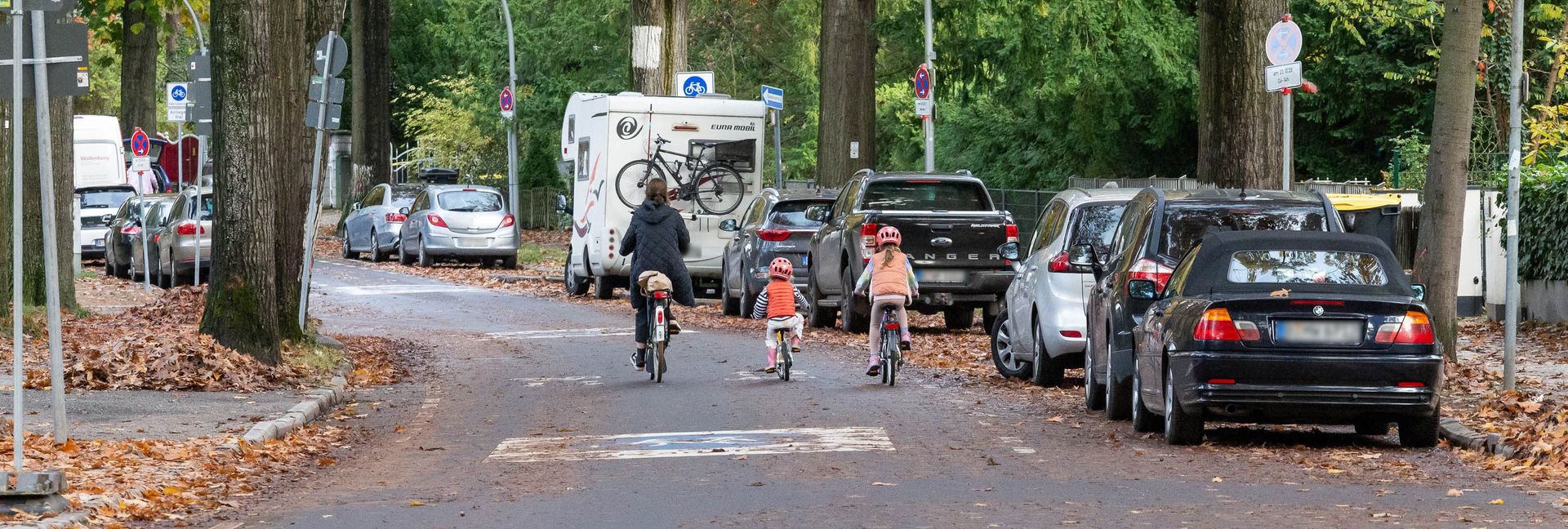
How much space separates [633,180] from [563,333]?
597 centimetres

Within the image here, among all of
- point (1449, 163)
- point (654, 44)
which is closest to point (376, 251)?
point (654, 44)

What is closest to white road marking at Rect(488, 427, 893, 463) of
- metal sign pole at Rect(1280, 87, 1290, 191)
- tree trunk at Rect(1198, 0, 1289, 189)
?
metal sign pole at Rect(1280, 87, 1290, 191)

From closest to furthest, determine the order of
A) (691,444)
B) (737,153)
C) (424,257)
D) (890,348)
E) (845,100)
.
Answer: (691,444) → (890,348) → (737,153) → (845,100) → (424,257)

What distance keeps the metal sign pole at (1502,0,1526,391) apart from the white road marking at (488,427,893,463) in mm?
4313

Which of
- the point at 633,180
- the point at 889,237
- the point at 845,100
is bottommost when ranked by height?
the point at 889,237

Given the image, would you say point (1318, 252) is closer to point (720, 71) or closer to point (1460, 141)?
point (1460, 141)

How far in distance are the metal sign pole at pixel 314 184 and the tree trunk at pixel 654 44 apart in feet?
36.1

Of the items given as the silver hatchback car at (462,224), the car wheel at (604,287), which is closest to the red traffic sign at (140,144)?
the silver hatchback car at (462,224)

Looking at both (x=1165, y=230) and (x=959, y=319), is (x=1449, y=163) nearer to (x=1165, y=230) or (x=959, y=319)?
(x=1165, y=230)

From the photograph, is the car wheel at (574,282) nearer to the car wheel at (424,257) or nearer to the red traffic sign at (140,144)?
the car wheel at (424,257)

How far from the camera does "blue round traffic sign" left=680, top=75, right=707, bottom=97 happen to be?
100 ft

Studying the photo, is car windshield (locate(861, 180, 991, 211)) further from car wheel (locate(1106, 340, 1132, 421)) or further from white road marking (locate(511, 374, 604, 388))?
car wheel (locate(1106, 340, 1132, 421))

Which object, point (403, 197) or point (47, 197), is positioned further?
point (403, 197)

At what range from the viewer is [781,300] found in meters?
16.1
